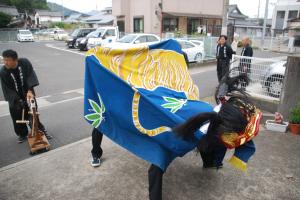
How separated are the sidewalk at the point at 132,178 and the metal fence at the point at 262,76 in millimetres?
2163

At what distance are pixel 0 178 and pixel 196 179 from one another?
2.54 metres

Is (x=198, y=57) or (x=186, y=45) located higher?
(x=186, y=45)

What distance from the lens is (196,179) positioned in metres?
3.30

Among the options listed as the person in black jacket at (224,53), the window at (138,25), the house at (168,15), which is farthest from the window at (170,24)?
the person in black jacket at (224,53)

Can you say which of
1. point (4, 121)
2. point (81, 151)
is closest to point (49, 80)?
point (4, 121)

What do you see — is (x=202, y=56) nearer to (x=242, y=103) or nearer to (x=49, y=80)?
(x=49, y=80)

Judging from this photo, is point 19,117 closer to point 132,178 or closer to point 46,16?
point 132,178

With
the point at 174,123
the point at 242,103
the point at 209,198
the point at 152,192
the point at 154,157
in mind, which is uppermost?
the point at 242,103

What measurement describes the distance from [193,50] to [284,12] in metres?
28.9

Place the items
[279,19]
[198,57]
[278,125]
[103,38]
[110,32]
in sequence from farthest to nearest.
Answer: [279,19]
[110,32]
[103,38]
[198,57]
[278,125]

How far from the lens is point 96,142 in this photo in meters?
3.54

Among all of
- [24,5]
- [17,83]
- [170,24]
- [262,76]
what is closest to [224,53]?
[262,76]

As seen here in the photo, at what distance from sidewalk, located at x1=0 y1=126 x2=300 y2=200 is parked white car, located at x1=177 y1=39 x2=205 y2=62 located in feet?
30.9

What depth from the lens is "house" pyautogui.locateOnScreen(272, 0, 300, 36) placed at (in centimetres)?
3372
